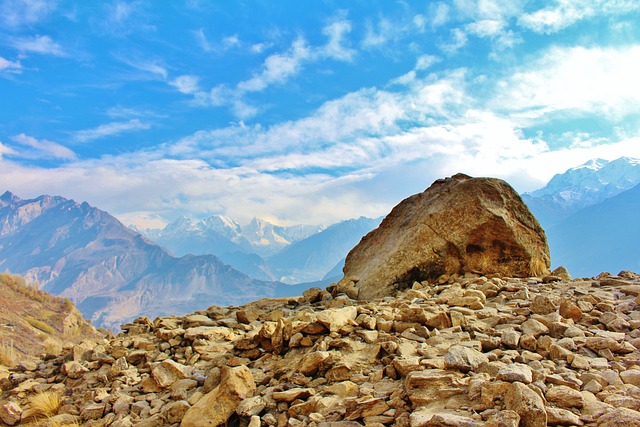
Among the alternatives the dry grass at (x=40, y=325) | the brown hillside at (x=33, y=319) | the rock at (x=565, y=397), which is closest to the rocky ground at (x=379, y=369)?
the rock at (x=565, y=397)

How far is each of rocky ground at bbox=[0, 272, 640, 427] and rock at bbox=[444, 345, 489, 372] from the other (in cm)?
2

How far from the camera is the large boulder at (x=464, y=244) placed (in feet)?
51.2

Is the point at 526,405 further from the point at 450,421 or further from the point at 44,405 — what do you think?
the point at 44,405

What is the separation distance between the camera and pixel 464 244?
15961 mm

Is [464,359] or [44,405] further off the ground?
[464,359]

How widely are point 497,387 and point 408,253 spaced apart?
1092 cm

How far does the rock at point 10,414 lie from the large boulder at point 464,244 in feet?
33.7

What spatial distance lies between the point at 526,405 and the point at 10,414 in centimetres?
1054

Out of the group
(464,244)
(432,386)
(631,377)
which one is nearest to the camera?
(631,377)

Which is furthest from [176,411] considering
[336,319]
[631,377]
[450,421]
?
[631,377]

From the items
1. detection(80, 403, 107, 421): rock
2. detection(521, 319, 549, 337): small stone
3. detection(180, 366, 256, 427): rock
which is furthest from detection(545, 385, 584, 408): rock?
detection(80, 403, 107, 421): rock

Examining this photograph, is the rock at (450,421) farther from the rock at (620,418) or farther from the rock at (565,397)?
the rock at (620,418)

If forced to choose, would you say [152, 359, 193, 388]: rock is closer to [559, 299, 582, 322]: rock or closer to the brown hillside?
[559, 299, 582, 322]: rock

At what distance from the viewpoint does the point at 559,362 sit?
6.35 m
